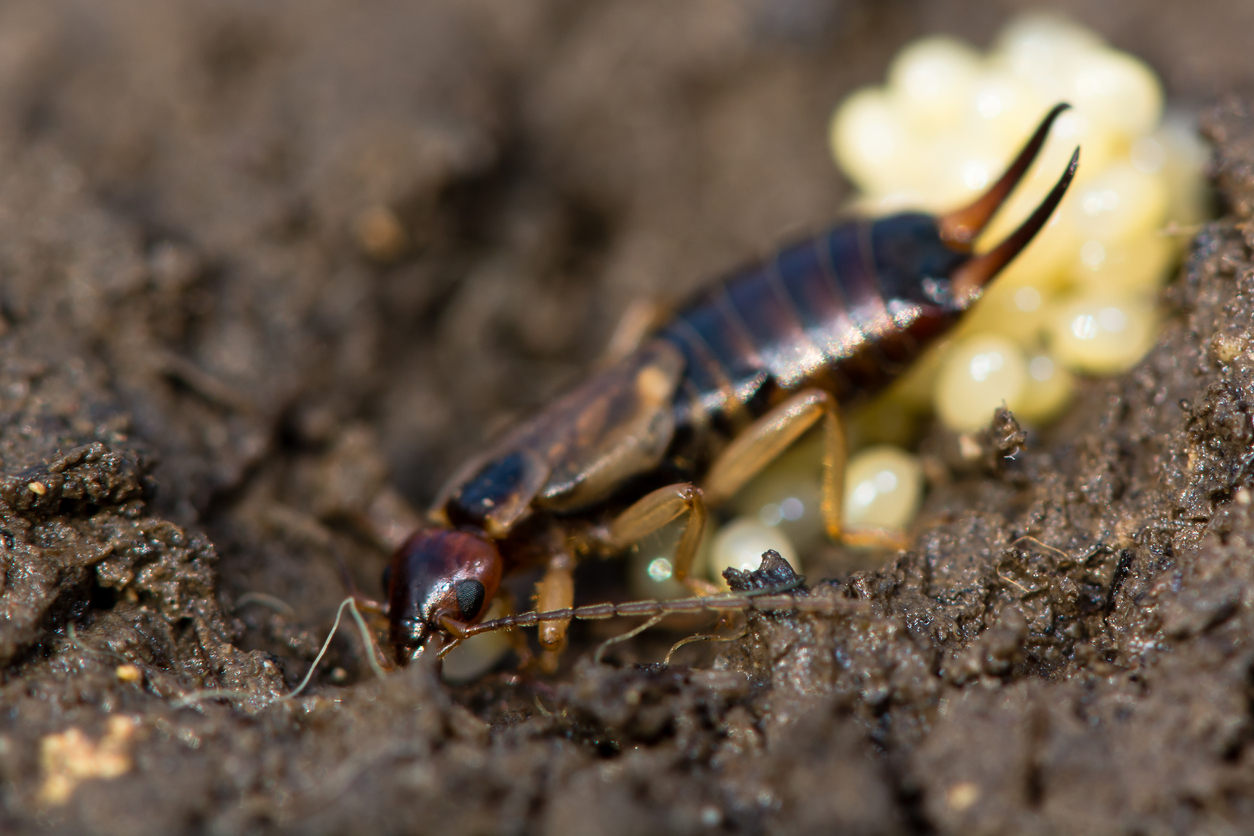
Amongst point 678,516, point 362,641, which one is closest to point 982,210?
point 678,516

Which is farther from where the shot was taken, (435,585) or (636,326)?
(636,326)

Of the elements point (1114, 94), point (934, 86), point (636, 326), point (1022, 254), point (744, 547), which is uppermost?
point (934, 86)

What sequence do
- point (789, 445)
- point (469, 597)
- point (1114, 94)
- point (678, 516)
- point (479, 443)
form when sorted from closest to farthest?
point (469, 597)
point (678, 516)
point (789, 445)
point (1114, 94)
point (479, 443)

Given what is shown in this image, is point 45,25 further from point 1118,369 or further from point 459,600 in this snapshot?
point 1118,369

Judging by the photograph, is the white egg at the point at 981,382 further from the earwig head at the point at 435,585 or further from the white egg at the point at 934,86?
the earwig head at the point at 435,585

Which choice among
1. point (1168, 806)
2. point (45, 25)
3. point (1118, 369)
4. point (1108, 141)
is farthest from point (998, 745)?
point (45, 25)

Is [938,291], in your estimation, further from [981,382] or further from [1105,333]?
[1105,333]
